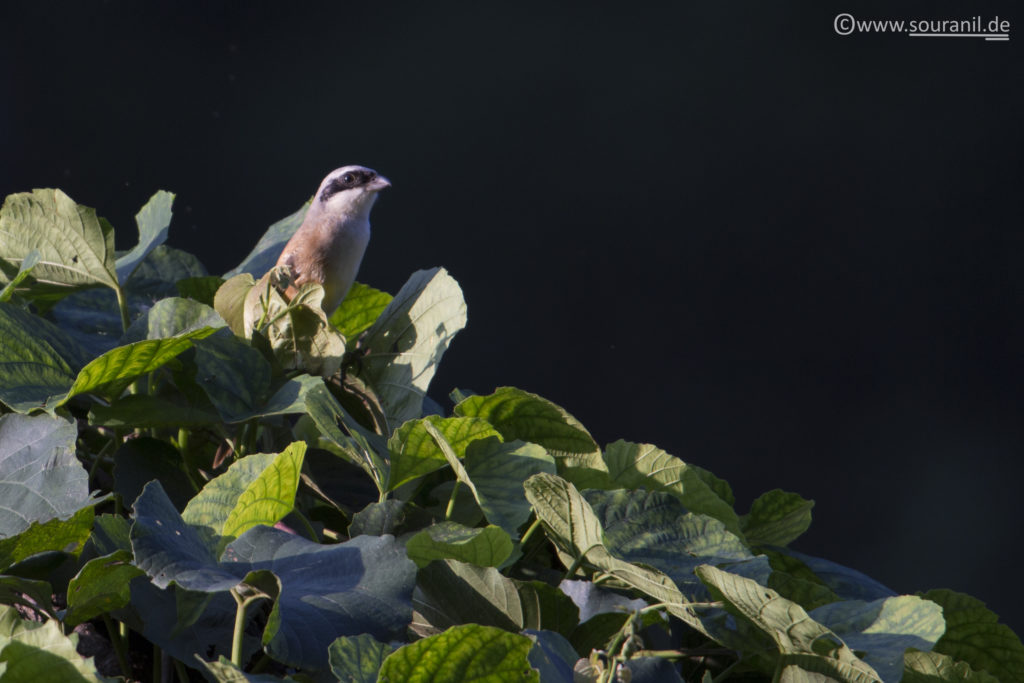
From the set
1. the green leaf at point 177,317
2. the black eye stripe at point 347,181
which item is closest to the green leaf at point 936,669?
the green leaf at point 177,317

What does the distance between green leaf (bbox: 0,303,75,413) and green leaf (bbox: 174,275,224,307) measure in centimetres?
14

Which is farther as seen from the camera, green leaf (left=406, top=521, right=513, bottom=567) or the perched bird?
the perched bird

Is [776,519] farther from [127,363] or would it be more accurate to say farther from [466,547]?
[127,363]

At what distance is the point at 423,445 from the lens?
39cm

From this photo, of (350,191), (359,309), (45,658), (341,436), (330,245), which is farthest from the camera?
(350,191)

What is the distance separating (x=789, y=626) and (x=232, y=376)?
26cm

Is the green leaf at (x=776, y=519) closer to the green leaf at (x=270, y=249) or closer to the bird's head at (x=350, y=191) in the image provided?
the green leaf at (x=270, y=249)

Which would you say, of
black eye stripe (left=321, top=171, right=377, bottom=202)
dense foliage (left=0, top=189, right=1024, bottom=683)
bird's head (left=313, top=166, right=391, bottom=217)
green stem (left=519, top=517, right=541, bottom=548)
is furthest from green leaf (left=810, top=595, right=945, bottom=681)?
black eye stripe (left=321, top=171, right=377, bottom=202)

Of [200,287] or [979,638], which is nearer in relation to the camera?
[979,638]

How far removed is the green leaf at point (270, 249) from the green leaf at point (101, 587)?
0.31 meters

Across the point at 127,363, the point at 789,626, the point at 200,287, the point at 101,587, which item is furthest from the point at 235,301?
the point at 789,626

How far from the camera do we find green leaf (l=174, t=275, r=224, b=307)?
579 mm

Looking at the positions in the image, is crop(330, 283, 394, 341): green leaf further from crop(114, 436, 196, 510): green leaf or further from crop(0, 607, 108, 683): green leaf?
crop(0, 607, 108, 683): green leaf

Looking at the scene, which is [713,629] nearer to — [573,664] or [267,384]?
[573,664]
